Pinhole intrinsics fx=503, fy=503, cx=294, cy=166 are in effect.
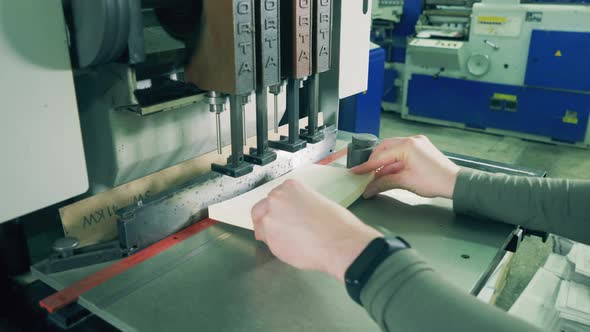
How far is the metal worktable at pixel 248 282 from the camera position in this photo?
2.26ft

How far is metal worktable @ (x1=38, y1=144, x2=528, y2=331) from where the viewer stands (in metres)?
0.69

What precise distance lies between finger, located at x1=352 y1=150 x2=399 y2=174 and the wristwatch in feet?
1.38

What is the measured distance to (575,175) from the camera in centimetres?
330

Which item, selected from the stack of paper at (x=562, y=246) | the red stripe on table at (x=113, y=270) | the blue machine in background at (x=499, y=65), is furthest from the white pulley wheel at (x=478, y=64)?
the red stripe on table at (x=113, y=270)

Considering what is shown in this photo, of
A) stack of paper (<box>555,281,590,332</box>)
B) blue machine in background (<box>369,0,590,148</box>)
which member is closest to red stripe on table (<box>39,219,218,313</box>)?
stack of paper (<box>555,281,590,332</box>)

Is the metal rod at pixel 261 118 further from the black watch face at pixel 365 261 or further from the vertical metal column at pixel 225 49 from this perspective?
the black watch face at pixel 365 261

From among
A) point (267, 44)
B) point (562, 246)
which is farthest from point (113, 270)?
point (562, 246)

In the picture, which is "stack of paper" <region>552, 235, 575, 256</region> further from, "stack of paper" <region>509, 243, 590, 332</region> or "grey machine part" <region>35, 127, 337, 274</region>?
"grey machine part" <region>35, 127, 337, 274</region>

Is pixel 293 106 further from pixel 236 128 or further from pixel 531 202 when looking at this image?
pixel 531 202

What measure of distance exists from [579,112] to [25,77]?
3.83 meters

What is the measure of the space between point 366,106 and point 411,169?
5.32 feet

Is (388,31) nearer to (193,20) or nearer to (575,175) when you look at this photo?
(575,175)

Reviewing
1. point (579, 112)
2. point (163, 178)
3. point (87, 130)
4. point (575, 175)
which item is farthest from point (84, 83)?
point (579, 112)

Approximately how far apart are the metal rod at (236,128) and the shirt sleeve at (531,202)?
417mm
